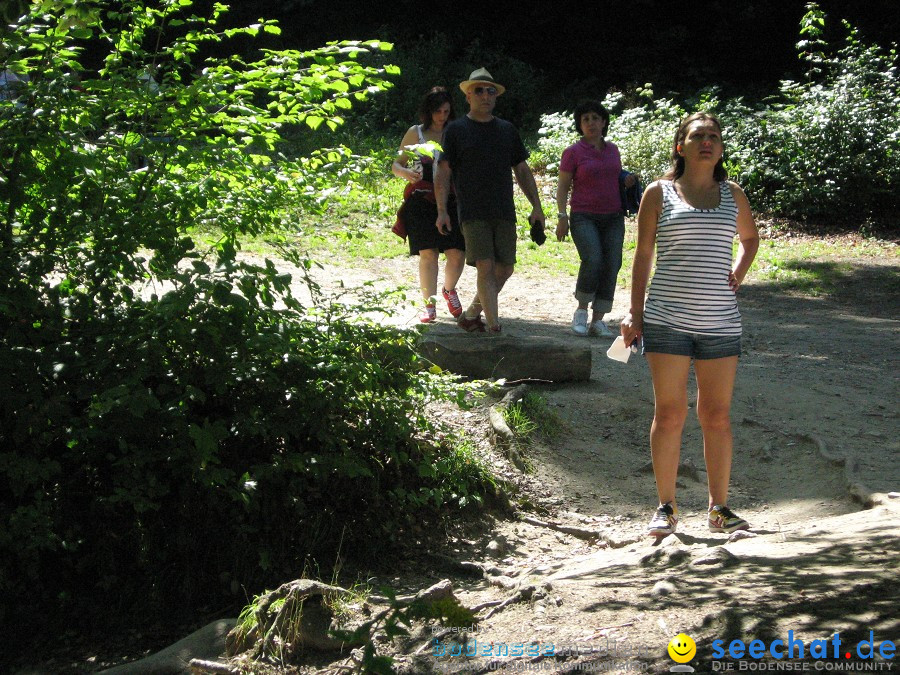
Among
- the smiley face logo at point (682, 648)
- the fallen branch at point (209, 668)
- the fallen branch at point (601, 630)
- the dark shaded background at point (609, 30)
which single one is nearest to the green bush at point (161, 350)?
the fallen branch at point (209, 668)

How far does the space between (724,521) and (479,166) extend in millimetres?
3520

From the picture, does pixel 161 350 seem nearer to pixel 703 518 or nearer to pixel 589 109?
pixel 703 518

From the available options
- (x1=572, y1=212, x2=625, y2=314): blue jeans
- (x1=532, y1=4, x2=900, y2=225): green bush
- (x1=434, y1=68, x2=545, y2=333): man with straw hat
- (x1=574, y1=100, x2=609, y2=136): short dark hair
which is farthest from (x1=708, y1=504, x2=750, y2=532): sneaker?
(x1=532, y1=4, x2=900, y2=225): green bush

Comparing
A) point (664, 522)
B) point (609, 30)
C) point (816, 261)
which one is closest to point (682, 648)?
point (664, 522)

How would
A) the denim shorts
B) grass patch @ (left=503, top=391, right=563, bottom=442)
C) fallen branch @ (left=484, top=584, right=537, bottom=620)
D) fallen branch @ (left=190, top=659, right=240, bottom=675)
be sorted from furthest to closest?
grass patch @ (left=503, top=391, right=563, bottom=442) < the denim shorts < fallen branch @ (left=484, top=584, right=537, bottom=620) < fallen branch @ (left=190, top=659, right=240, bottom=675)

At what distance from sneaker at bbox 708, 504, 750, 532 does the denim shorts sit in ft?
2.45

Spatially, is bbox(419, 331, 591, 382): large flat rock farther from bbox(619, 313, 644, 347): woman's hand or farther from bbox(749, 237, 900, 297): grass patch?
bbox(749, 237, 900, 297): grass patch

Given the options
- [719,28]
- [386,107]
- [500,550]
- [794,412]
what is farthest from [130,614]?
[719,28]

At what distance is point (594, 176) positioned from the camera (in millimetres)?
7785

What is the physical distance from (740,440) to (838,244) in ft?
23.6

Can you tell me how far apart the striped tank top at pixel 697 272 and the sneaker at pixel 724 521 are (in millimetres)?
839

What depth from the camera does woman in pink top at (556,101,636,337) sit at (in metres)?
7.78

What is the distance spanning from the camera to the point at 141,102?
429cm

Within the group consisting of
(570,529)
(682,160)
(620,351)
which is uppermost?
(682,160)
